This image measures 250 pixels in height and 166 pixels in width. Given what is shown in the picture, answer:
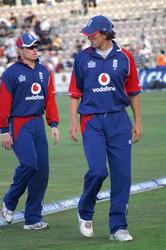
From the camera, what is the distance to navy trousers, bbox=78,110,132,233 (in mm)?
8789

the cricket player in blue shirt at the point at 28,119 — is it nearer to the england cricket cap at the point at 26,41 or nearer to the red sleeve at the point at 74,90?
the england cricket cap at the point at 26,41

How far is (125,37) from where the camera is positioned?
4738 cm

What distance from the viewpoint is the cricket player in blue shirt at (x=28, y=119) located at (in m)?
9.63

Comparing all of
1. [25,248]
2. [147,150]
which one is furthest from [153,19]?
[25,248]

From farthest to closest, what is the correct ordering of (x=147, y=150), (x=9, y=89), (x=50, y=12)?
1. (x=50, y=12)
2. (x=147, y=150)
3. (x=9, y=89)

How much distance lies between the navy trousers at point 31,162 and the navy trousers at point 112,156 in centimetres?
90

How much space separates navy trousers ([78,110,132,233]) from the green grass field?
33 cm

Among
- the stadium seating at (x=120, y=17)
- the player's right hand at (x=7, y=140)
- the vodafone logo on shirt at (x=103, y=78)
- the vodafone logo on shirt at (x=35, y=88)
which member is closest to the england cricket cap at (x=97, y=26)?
the vodafone logo on shirt at (x=103, y=78)

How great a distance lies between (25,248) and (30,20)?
37.2 metres

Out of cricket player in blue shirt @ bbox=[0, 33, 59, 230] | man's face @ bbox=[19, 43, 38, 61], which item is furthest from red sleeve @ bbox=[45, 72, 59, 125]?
man's face @ bbox=[19, 43, 38, 61]

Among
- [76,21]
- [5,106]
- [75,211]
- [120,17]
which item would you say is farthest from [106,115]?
[120,17]

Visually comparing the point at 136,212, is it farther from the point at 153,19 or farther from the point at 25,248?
the point at 153,19

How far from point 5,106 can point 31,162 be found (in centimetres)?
63

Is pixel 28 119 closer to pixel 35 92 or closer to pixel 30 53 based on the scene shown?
pixel 35 92
